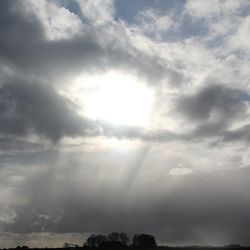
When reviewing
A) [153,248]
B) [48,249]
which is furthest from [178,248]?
[48,249]

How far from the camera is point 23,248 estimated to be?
191750mm

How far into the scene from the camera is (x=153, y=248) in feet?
600

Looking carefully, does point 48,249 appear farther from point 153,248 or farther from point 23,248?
point 153,248

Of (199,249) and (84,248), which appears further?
(199,249)

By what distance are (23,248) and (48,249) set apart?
18994 millimetres

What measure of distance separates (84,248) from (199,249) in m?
51.2

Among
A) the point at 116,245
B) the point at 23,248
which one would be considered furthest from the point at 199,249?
the point at 23,248

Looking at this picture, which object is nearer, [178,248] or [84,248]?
[84,248]

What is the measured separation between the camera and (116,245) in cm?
18625

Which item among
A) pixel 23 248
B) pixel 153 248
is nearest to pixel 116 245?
pixel 153 248

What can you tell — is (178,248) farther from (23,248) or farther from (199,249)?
(23,248)

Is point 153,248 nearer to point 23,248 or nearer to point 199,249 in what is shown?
point 199,249

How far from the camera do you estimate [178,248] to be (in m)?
184

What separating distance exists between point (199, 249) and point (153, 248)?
21590 mm
